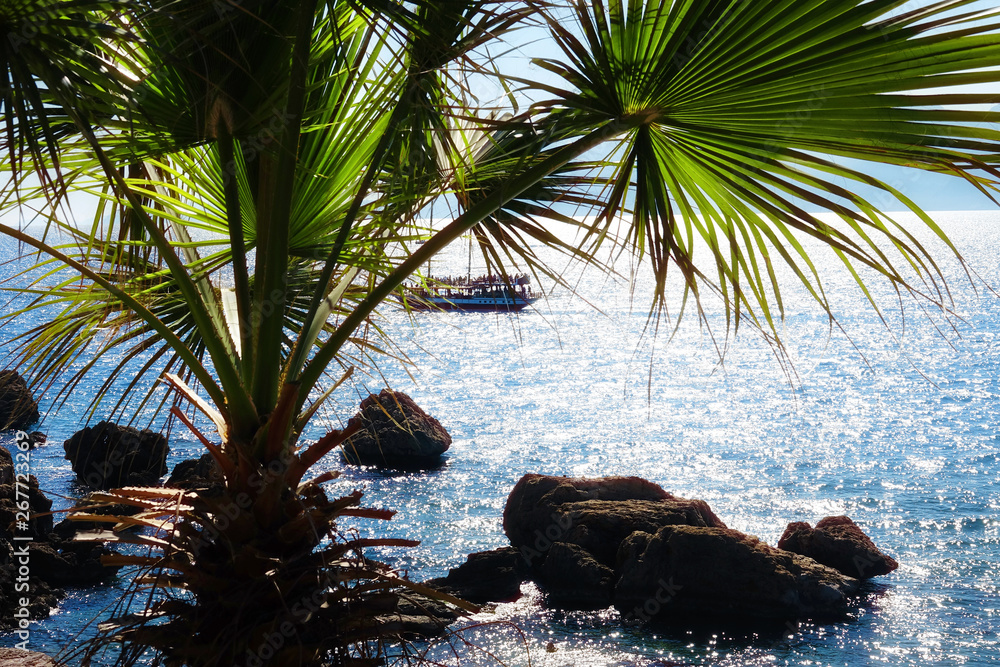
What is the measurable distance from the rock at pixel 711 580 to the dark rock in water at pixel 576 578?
0.63 meters

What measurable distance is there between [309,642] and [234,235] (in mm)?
1475

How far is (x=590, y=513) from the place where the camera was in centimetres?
2036

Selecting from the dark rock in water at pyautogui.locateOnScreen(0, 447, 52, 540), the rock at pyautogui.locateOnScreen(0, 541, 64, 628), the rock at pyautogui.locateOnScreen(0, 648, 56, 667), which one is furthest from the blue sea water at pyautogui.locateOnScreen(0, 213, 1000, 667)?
the rock at pyautogui.locateOnScreen(0, 648, 56, 667)

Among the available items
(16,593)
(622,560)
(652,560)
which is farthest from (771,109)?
(16,593)

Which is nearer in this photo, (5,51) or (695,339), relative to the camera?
(5,51)

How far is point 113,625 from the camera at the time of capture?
100 inches

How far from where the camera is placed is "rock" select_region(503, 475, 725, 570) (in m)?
20.2

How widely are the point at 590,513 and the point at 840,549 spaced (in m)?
7.16

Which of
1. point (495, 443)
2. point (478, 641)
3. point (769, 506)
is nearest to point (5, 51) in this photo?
point (478, 641)

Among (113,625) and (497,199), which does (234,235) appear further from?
(113,625)

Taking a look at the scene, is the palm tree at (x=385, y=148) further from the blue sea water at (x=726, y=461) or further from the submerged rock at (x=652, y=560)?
the submerged rock at (x=652, y=560)

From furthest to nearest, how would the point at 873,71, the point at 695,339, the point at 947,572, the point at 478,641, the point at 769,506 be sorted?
the point at 695,339
the point at 769,506
the point at 947,572
the point at 478,641
the point at 873,71

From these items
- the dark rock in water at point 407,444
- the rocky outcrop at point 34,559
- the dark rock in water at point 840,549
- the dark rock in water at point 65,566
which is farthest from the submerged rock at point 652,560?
the rocky outcrop at point 34,559

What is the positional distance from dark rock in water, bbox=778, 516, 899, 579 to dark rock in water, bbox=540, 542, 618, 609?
217 inches
